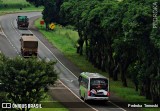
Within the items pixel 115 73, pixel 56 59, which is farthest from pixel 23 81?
pixel 56 59

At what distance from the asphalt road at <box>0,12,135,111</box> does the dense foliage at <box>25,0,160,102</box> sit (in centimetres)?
557

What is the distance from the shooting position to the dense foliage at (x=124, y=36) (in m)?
64.9

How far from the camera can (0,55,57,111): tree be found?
57375 millimetres

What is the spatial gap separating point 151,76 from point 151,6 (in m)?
8.74

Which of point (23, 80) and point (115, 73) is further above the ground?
point (23, 80)

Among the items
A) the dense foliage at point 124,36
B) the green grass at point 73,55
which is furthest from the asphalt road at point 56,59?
the dense foliage at point 124,36

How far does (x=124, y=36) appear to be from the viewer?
71.8 m

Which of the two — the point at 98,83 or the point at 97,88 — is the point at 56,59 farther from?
the point at 98,83

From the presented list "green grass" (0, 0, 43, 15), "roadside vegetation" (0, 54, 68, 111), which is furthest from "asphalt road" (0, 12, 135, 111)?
"green grass" (0, 0, 43, 15)

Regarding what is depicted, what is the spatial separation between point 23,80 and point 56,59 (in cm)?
4432

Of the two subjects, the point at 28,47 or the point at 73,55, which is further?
the point at 73,55

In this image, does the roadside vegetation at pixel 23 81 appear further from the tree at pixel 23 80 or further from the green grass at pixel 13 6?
the green grass at pixel 13 6

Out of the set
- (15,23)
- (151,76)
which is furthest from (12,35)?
(151,76)

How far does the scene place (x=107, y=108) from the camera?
6569cm
